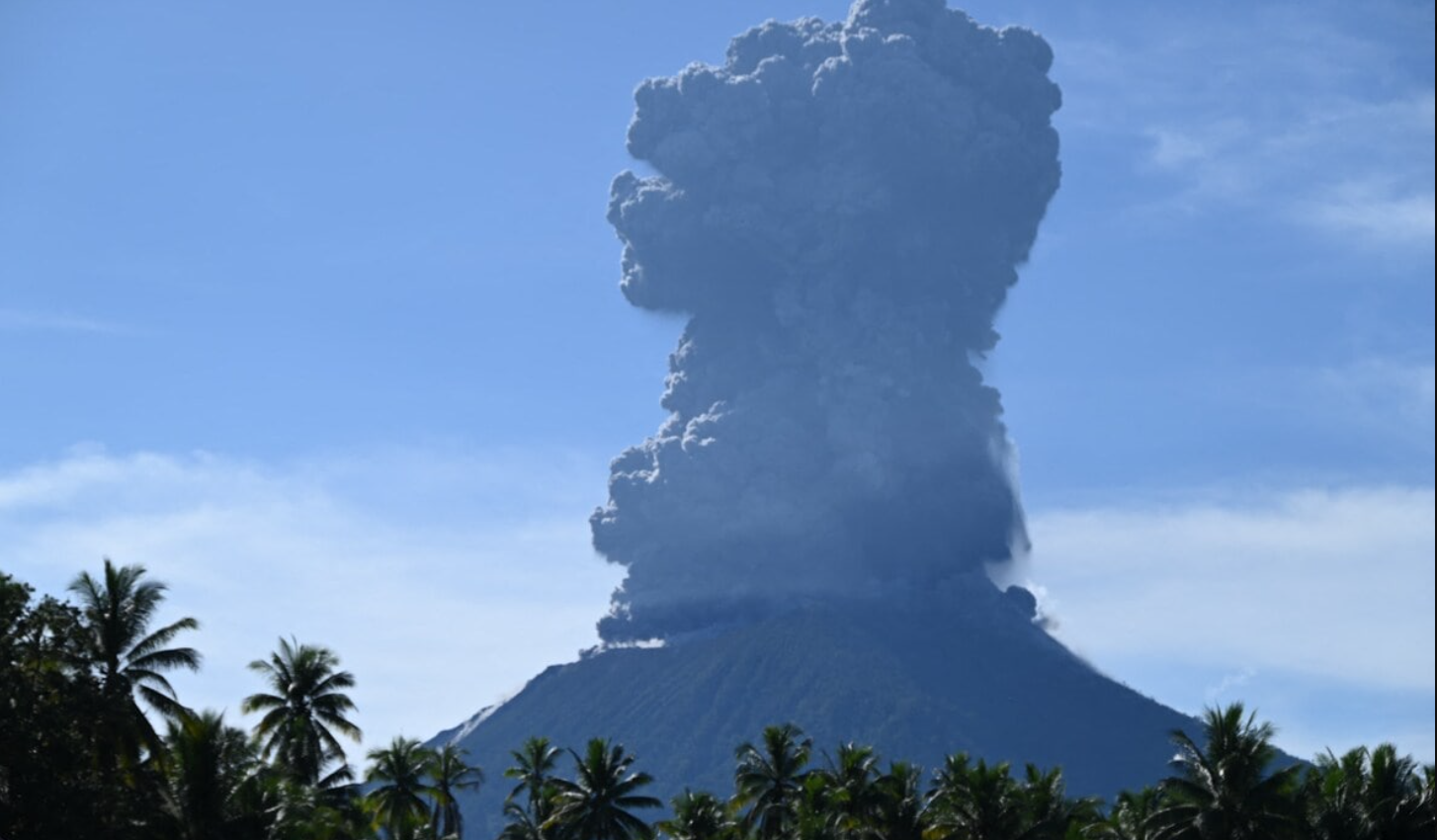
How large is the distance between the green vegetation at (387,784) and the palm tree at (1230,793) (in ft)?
0.24

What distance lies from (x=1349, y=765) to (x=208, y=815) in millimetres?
41078

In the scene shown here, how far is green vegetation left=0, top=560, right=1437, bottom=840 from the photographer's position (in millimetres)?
64125

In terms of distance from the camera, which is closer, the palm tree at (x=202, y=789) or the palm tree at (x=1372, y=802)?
the palm tree at (x=202, y=789)

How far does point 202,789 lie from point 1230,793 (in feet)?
123

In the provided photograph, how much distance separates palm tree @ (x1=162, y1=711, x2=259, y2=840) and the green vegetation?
0.19ft

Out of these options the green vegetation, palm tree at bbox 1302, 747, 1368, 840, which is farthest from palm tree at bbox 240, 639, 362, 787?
palm tree at bbox 1302, 747, 1368, 840

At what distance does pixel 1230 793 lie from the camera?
77875 millimetres

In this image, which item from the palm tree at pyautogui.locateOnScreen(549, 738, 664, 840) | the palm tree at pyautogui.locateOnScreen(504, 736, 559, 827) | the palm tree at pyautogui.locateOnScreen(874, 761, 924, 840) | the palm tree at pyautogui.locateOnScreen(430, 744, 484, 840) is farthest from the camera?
the palm tree at pyautogui.locateOnScreen(504, 736, 559, 827)

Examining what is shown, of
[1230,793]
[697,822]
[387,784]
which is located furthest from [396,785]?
[1230,793]

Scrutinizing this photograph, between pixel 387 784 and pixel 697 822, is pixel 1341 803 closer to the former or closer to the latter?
pixel 697 822

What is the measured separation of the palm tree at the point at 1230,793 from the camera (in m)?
77.4

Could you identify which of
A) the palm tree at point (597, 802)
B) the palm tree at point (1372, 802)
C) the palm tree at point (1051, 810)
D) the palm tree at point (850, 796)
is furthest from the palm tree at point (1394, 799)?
the palm tree at point (597, 802)

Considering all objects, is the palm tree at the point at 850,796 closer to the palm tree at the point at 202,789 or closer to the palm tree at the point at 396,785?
the palm tree at the point at 396,785

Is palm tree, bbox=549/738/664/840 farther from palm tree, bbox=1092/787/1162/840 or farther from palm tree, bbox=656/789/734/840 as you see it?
palm tree, bbox=1092/787/1162/840
